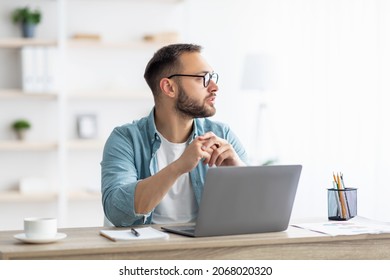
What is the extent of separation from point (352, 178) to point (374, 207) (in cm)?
24

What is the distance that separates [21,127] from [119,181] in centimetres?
253

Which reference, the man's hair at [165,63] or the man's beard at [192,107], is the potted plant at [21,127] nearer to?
the man's hair at [165,63]

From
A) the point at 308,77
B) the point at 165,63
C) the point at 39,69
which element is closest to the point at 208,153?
the point at 165,63

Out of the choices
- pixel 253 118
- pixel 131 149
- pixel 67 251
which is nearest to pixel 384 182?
pixel 253 118

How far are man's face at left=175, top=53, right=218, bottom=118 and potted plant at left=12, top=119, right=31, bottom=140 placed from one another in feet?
7.77

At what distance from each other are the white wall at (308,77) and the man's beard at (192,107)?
2.17 m

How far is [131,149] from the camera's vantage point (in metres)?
2.71

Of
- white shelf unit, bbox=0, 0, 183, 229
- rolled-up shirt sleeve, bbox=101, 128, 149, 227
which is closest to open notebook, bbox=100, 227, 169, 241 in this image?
rolled-up shirt sleeve, bbox=101, 128, 149, 227

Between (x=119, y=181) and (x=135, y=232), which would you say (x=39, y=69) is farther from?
(x=135, y=232)

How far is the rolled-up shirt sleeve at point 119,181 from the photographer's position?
95.9 inches

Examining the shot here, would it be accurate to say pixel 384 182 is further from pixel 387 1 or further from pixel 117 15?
pixel 117 15

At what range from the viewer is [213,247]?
2102mm

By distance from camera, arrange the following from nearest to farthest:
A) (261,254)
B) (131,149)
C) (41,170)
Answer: (261,254), (131,149), (41,170)

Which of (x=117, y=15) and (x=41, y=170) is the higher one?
(x=117, y=15)
